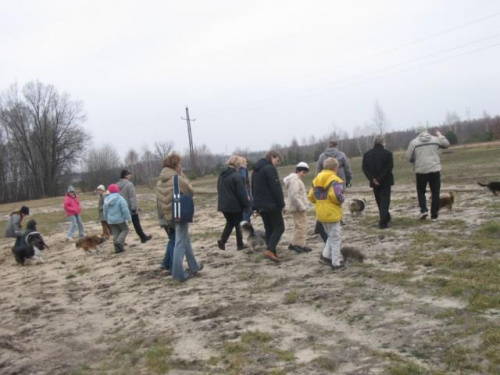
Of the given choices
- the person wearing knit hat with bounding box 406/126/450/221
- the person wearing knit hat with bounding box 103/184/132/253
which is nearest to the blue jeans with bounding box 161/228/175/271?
the person wearing knit hat with bounding box 103/184/132/253

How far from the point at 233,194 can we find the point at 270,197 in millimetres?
839

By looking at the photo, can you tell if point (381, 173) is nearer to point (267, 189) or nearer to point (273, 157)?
point (273, 157)

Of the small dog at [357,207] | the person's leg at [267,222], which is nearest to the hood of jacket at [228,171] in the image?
the person's leg at [267,222]

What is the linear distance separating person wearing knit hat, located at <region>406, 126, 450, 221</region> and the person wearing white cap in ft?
8.41

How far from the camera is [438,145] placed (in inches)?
362

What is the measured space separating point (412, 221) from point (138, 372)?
685cm

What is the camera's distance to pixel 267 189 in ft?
25.3

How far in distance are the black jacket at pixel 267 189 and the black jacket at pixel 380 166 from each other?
240cm

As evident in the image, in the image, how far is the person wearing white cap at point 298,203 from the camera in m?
7.92

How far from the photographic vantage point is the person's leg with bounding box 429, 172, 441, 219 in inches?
361

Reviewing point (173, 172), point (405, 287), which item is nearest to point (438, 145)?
point (405, 287)

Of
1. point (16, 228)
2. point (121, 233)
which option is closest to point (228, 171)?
point (121, 233)

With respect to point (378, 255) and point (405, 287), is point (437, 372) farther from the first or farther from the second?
point (378, 255)

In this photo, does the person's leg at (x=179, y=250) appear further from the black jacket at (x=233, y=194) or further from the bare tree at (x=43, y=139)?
the bare tree at (x=43, y=139)
